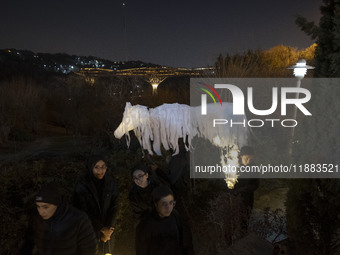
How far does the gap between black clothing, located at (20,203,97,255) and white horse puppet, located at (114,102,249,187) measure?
2758mm

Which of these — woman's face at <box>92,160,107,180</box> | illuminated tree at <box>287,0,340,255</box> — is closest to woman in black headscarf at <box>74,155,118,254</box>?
woman's face at <box>92,160,107,180</box>

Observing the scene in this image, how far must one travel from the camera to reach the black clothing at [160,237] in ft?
7.99

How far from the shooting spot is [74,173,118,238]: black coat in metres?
2.99

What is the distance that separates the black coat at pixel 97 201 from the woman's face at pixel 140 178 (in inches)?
10.5

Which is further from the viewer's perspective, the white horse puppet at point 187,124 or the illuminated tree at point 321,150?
the white horse puppet at point 187,124

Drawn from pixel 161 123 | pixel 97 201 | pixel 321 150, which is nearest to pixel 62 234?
pixel 97 201

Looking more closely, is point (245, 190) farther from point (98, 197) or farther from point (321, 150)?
point (98, 197)

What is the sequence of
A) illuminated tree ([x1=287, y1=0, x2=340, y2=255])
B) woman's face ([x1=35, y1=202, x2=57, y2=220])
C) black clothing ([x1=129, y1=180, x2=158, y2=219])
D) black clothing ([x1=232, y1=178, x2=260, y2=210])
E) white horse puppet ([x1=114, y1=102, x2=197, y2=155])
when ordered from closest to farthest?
1. woman's face ([x1=35, y1=202, x2=57, y2=220])
2. illuminated tree ([x1=287, y1=0, x2=340, y2=255])
3. black clothing ([x1=129, y1=180, x2=158, y2=219])
4. black clothing ([x1=232, y1=178, x2=260, y2=210])
5. white horse puppet ([x1=114, y1=102, x2=197, y2=155])

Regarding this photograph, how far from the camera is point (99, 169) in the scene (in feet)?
9.94

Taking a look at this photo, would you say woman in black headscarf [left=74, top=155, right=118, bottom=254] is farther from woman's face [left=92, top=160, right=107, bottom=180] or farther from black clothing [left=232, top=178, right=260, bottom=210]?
black clothing [left=232, top=178, right=260, bottom=210]

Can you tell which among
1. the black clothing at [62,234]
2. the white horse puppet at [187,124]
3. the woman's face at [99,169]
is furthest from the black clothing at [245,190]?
the black clothing at [62,234]

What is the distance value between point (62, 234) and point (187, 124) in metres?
3.25

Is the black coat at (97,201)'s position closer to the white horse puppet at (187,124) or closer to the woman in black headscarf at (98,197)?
the woman in black headscarf at (98,197)

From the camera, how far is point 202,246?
437 cm
